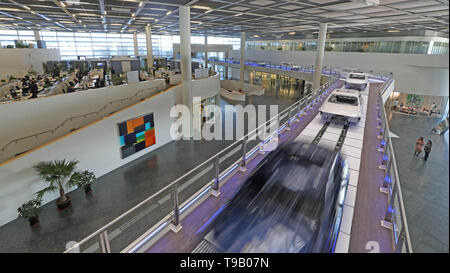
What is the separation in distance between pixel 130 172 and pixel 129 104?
3.65 meters

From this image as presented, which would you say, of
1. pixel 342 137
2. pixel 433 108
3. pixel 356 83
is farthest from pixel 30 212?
pixel 433 108

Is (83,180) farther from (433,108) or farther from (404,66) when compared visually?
(433,108)

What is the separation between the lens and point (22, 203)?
7445 mm

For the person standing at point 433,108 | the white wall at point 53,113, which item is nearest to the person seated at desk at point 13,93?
the white wall at point 53,113

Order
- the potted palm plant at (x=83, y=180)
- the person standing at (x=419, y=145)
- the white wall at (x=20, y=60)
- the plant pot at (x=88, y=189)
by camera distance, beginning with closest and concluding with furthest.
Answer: the potted palm plant at (x=83, y=180)
the plant pot at (x=88, y=189)
the person standing at (x=419, y=145)
the white wall at (x=20, y=60)

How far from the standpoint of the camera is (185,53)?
11.9m

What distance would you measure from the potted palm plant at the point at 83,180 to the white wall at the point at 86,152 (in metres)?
0.97

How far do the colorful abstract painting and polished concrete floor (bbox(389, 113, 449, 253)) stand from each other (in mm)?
10279

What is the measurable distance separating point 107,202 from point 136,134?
3.94 meters

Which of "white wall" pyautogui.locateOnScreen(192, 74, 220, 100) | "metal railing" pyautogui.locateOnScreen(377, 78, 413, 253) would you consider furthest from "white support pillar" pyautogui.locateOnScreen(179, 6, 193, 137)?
"metal railing" pyautogui.locateOnScreen(377, 78, 413, 253)

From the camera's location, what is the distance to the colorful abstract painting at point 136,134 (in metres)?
10.6

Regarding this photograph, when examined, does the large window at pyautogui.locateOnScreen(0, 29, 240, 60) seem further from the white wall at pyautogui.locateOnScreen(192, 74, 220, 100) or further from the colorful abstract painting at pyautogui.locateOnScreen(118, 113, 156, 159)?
the colorful abstract painting at pyautogui.locateOnScreen(118, 113, 156, 159)

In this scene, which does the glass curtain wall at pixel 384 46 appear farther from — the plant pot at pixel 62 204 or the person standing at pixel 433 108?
the plant pot at pixel 62 204

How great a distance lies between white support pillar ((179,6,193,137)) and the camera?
453 inches
